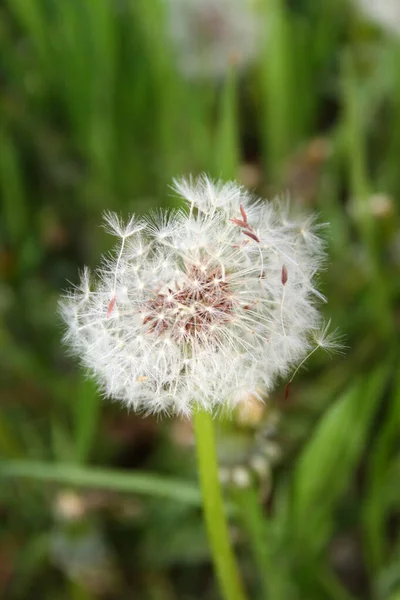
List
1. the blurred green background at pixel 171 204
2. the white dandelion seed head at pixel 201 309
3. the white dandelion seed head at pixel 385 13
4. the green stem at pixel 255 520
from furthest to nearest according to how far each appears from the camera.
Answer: the white dandelion seed head at pixel 385 13
the blurred green background at pixel 171 204
the green stem at pixel 255 520
the white dandelion seed head at pixel 201 309

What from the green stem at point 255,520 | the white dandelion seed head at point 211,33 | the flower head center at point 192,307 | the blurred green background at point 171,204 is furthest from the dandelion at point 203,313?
the white dandelion seed head at point 211,33

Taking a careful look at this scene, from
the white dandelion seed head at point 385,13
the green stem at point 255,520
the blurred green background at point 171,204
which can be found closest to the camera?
the green stem at point 255,520

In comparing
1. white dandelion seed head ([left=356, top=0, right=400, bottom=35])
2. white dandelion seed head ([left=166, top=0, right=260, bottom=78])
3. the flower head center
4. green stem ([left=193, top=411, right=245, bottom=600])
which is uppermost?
white dandelion seed head ([left=166, top=0, right=260, bottom=78])

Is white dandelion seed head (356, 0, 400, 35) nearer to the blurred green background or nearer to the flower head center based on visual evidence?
the blurred green background

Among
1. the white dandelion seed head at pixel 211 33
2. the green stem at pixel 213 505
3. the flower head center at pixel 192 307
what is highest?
the white dandelion seed head at pixel 211 33

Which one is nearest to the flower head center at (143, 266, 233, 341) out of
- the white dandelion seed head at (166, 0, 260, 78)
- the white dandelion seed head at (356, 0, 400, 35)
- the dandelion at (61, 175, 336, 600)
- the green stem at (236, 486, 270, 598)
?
the dandelion at (61, 175, 336, 600)

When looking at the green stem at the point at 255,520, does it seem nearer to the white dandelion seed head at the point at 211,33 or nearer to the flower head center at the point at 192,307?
the flower head center at the point at 192,307

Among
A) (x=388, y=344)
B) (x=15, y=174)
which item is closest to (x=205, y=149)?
(x=15, y=174)

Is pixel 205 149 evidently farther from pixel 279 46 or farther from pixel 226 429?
pixel 226 429
